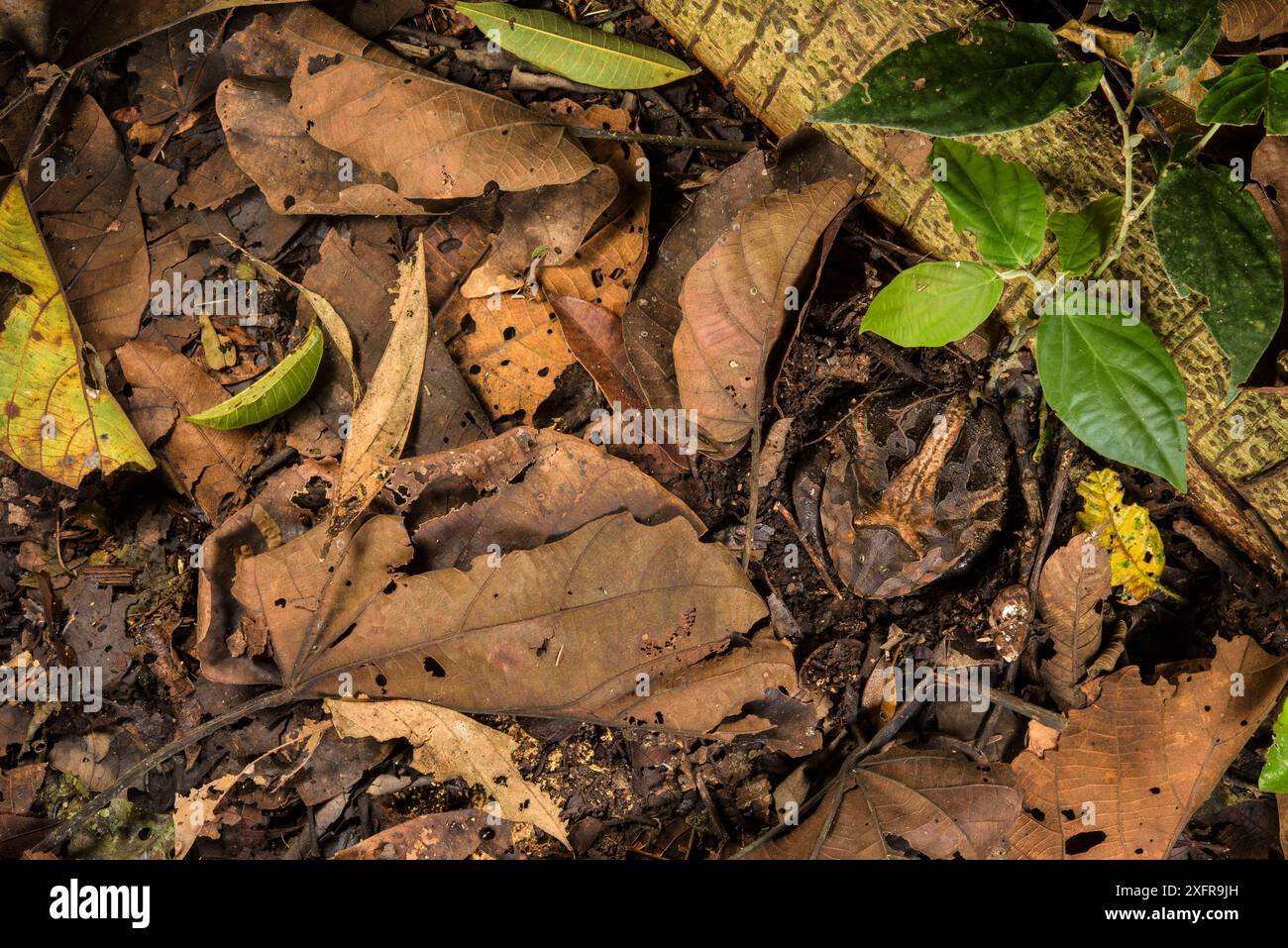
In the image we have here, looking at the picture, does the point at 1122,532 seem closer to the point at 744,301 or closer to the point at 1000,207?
the point at 1000,207

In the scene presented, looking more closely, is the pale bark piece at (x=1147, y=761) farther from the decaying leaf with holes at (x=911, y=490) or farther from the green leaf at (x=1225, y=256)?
the green leaf at (x=1225, y=256)

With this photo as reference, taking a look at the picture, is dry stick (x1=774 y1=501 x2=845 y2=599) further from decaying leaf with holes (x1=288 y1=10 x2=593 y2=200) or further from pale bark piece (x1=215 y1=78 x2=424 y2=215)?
pale bark piece (x1=215 y1=78 x2=424 y2=215)

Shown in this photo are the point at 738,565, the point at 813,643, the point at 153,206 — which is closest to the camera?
the point at 738,565

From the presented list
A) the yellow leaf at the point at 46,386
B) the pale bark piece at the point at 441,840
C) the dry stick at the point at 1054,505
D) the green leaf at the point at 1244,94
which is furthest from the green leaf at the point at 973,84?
the yellow leaf at the point at 46,386

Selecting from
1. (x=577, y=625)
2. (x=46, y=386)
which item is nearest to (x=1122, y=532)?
(x=577, y=625)

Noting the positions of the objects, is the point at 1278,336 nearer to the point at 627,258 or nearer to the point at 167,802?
the point at 627,258

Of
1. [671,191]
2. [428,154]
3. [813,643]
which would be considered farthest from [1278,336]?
[428,154]

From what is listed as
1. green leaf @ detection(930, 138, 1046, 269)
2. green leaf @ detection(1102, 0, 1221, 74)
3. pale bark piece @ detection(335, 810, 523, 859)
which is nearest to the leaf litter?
pale bark piece @ detection(335, 810, 523, 859)
